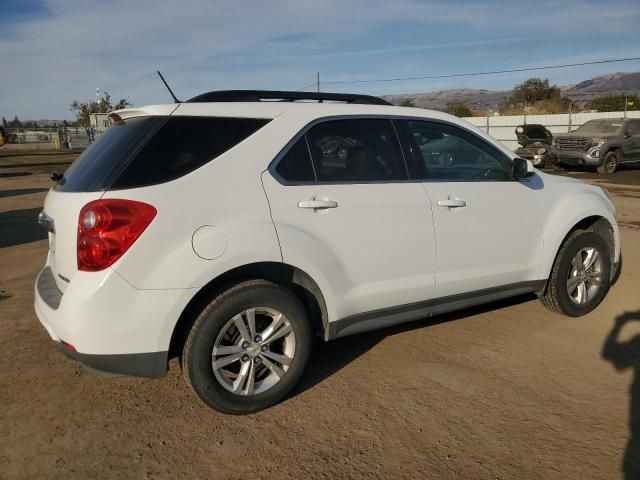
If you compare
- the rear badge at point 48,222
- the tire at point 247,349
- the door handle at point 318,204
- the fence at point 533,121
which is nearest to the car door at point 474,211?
the door handle at point 318,204

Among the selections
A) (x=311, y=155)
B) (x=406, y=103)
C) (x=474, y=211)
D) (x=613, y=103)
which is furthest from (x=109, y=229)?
(x=613, y=103)

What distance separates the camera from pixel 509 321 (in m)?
4.51

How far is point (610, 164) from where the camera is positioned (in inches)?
695

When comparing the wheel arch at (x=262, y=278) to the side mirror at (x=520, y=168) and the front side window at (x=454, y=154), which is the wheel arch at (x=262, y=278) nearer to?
the front side window at (x=454, y=154)

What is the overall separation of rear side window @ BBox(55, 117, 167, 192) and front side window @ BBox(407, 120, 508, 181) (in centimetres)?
181

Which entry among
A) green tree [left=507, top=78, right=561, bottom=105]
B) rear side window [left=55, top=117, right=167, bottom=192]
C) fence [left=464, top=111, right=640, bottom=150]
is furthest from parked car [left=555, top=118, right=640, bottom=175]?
green tree [left=507, top=78, right=561, bottom=105]

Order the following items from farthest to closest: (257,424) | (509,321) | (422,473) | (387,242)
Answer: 1. (509,321)
2. (387,242)
3. (257,424)
4. (422,473)

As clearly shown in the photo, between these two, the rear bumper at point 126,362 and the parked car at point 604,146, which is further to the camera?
the parked car at point 604,146

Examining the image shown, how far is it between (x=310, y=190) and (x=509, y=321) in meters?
2.39

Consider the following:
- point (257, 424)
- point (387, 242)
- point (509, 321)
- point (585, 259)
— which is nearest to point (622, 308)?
point (585, 259)

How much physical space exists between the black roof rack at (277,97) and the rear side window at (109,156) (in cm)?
34

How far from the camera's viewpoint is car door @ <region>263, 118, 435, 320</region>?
10.1 feet

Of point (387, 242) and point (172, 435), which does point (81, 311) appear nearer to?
point (172, 435)

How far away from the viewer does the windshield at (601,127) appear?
59.2 ft
